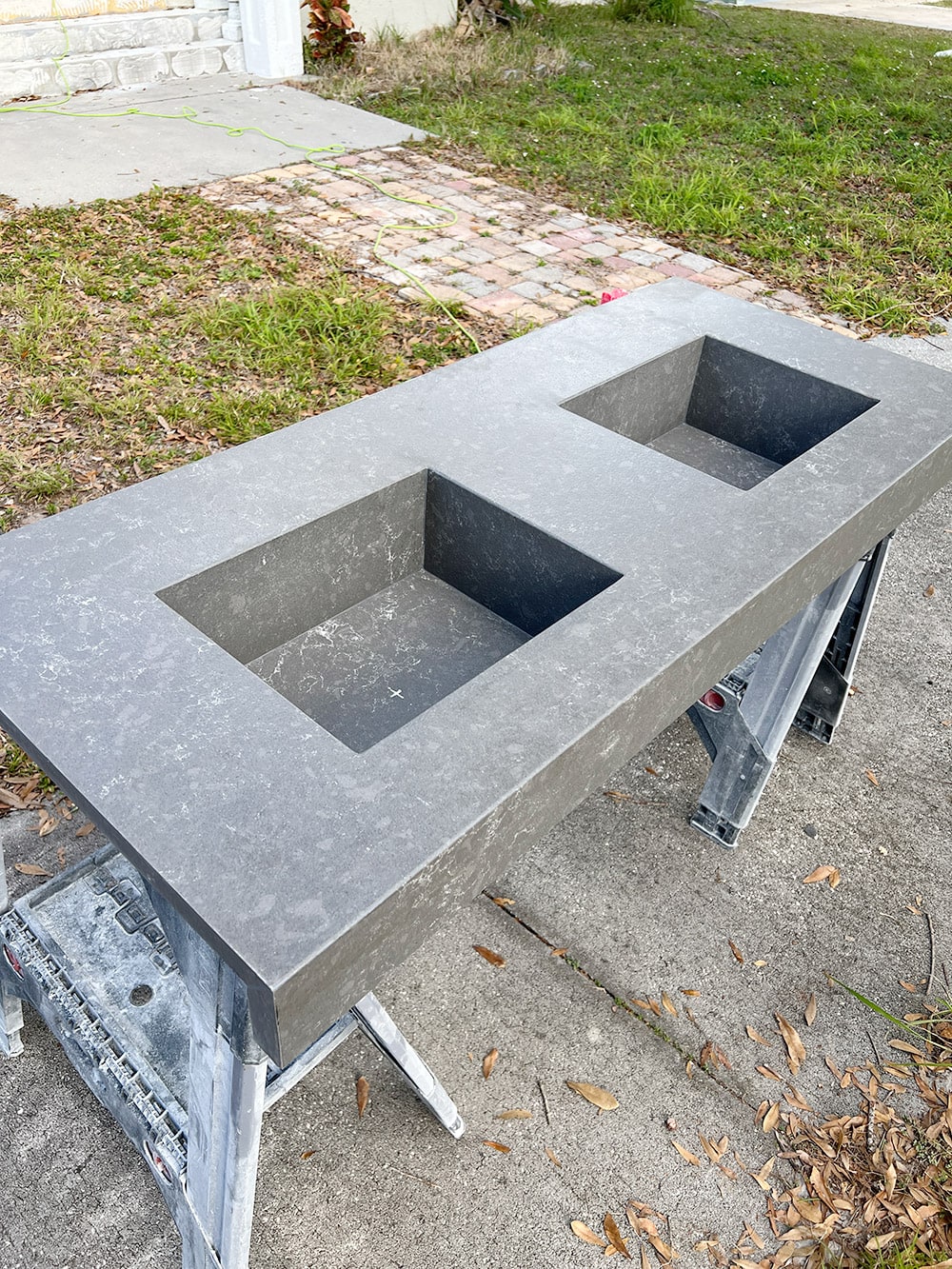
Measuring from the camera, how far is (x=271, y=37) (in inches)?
328

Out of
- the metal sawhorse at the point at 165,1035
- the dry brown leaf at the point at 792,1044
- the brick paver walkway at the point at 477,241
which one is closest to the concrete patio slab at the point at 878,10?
the brick paver walkway at the point at 477,241

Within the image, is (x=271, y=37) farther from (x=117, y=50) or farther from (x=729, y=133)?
(x=729, y=133)

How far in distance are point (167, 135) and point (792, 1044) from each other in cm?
737

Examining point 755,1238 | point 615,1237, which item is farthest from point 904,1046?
point 615,1237

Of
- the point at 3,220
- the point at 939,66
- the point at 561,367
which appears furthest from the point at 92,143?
the point at 939,66

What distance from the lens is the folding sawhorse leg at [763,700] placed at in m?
2.58

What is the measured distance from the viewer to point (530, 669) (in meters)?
1.62

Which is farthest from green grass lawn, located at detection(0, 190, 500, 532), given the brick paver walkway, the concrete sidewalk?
the concrete sidewalk

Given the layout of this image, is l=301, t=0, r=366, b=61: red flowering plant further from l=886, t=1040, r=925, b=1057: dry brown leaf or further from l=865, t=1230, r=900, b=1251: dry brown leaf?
l=865, t=1230, r=900, b=1251: dry brown leaf

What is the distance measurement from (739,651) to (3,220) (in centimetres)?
562

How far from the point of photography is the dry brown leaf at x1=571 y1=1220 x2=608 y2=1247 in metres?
1.99

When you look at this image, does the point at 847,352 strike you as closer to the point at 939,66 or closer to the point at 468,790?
the point at 468,790

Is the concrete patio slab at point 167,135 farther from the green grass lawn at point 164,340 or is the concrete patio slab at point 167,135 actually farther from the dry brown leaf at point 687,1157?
the dry brown leaf at point 687,1157

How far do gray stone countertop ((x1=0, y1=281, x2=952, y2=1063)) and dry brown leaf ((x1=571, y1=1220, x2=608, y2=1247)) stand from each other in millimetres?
989
